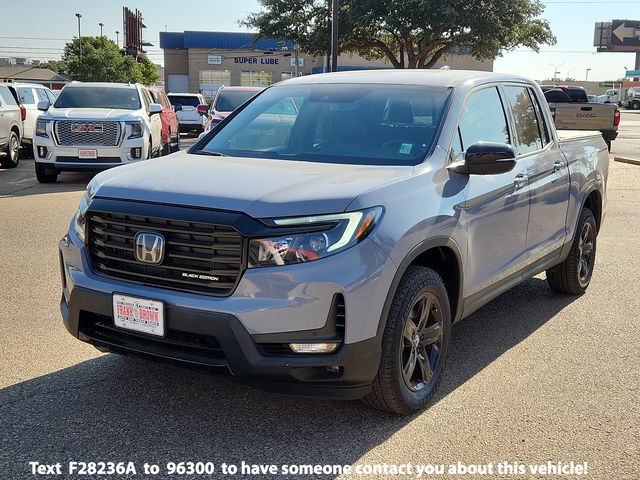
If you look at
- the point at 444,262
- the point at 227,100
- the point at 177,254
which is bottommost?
the point at 444,262

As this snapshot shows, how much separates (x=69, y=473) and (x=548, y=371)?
2.86m

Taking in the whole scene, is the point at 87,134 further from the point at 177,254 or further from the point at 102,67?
the point at 102,67

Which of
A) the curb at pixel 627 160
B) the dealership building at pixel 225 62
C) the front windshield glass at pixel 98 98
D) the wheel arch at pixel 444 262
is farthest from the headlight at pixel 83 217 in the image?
the dealership building at pixel 225 62

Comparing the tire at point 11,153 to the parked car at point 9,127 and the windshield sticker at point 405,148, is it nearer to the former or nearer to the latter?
the parked car at point 9,127

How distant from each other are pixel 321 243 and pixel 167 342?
875 mm

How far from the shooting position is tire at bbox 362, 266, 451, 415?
142 inches

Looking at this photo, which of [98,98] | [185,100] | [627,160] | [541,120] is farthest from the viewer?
[185,100]

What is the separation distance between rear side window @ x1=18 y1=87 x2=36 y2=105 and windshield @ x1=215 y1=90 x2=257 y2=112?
17.0ft

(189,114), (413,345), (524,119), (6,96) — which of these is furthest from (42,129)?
(189,114)

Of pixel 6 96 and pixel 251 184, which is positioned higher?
pixel 6 96

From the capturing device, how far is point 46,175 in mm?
13383

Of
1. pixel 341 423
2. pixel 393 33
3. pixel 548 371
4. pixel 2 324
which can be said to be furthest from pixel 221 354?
pixel 393 33

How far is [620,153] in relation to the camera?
2138cm

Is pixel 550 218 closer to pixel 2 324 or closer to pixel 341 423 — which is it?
pixel 341 423
